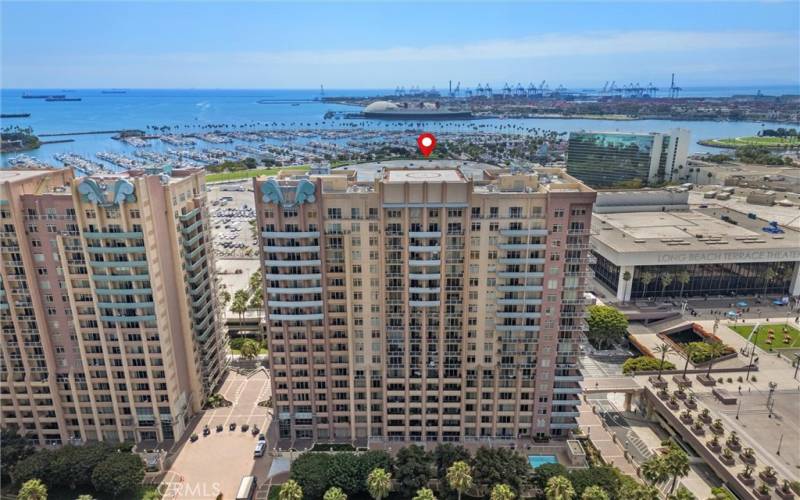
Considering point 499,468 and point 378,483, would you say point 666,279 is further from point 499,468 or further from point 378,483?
point 378,483

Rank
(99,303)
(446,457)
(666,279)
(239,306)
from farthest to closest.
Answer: (666,279)
(239,306)
(99,303)
(446,457)

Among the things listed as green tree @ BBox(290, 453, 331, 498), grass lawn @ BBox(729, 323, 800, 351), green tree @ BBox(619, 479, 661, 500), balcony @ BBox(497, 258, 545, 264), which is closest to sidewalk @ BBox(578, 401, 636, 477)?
green tree @ BBox(619, 479, 661, 500)

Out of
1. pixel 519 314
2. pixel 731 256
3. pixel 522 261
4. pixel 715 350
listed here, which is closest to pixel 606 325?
pixel 715 350

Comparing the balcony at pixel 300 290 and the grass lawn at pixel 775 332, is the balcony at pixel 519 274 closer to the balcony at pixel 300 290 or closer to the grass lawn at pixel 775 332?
the balcony at pixel 300 290

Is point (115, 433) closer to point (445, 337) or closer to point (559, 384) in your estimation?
point (445, 337)

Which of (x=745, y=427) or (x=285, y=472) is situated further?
(x=745, y=427)

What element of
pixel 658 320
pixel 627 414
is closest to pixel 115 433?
pixel 627 414
